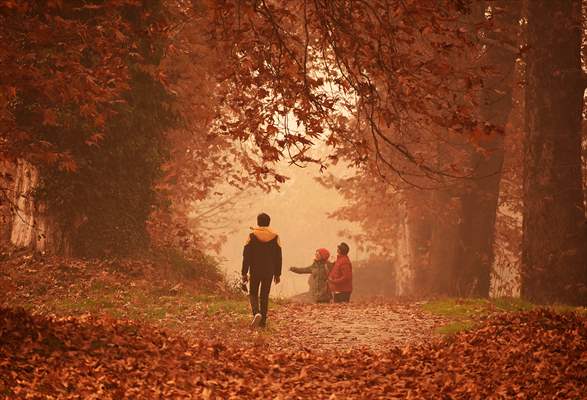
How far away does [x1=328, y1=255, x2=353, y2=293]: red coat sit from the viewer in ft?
58.9

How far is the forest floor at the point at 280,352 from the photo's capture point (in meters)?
8.04

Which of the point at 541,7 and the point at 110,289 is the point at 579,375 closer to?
the point at 541,7

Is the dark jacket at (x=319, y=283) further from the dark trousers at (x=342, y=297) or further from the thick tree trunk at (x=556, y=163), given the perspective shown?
the thick tree trunk at (x=556, y=163)

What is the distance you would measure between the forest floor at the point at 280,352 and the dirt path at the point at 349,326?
0.03 metres

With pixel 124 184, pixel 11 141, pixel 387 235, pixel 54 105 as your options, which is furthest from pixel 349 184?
pixel 11 141

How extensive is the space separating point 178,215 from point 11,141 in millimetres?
14009

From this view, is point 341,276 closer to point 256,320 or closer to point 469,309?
point 469,309

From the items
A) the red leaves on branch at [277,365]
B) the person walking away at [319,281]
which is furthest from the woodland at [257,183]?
the person walking away at [319,281]

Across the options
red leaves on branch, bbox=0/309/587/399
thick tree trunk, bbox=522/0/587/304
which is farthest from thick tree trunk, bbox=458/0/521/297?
red leaves on branch, bbox=0/309/587/399

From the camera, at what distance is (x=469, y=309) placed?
13805mm

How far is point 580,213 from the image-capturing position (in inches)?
530

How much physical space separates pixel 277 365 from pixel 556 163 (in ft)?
23.3

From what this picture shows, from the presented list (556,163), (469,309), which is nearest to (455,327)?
(469,309)

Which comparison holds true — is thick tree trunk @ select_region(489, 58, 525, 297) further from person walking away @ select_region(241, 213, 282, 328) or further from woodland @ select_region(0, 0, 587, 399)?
person walking away @ select_region(241, 213, 282, 328)
